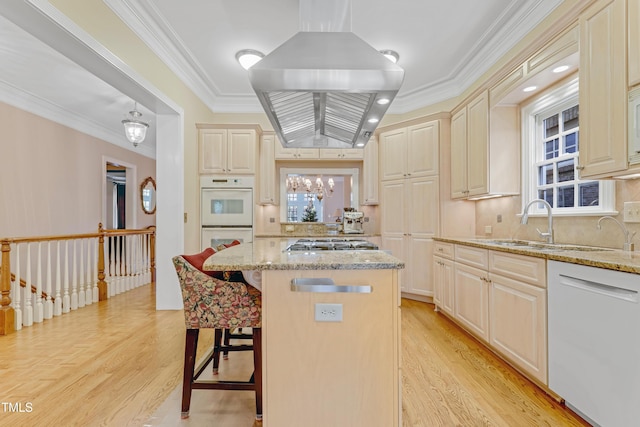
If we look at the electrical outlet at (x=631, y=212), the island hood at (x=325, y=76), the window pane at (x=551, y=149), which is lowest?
the electrical outlet at (x=631, y=212)

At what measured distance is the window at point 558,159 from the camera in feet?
7.86

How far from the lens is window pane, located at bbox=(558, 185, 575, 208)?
2633 millimetres

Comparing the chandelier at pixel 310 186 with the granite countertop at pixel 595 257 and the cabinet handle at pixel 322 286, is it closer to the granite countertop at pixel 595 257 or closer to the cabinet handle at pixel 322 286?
the granite countertop at pixel 595 257

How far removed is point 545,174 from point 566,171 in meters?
0.26

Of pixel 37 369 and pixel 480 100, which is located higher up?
pixel 480 100

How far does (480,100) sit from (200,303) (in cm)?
325

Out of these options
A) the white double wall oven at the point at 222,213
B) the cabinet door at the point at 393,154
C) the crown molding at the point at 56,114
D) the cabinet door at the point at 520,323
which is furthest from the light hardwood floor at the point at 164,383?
the crown molding at the point at 56,114

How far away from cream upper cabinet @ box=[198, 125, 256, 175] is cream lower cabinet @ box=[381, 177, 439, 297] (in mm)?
1969

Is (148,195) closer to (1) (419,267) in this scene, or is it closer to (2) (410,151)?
(2) (410,151)

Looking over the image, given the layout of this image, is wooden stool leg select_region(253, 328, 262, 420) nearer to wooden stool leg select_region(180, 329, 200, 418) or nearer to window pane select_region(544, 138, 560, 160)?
wooden stool leg select_region(180, 329, 200, 418)

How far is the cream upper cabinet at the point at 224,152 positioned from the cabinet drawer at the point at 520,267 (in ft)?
10.4

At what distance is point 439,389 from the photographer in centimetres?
204

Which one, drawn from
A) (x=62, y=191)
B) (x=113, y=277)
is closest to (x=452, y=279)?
(x=113, y=277)

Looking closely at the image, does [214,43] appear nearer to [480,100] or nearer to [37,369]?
[480,100]
